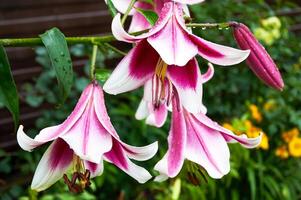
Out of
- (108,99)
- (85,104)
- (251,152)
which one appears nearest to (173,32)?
(85,104)

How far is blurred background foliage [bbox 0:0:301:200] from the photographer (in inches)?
88.7

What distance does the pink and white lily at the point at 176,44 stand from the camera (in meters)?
0.66

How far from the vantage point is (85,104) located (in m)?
0.77

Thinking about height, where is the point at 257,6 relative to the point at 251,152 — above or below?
above

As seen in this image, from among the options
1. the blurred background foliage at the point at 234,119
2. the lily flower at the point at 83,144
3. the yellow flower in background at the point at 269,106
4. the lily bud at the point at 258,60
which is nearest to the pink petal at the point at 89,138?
the lily flower at the point at 83,144

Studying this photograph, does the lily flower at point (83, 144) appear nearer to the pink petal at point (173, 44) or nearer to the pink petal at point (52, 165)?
the pink petal at point (52, 165)

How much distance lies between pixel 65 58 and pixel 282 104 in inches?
76.4

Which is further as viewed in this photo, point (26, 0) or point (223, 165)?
point (26, 0)

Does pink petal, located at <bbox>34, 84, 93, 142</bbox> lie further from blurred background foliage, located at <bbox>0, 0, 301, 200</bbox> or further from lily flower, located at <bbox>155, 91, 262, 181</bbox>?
blurred background foliage, located at <bbox>0, 0, 301, 200</bbox>

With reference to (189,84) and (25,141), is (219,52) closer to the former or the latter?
(189,84)

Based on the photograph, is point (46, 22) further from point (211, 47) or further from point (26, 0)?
point (211, 47)

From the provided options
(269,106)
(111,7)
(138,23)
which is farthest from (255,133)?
(111,7)

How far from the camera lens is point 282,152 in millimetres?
2498

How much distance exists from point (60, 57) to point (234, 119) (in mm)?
1862
